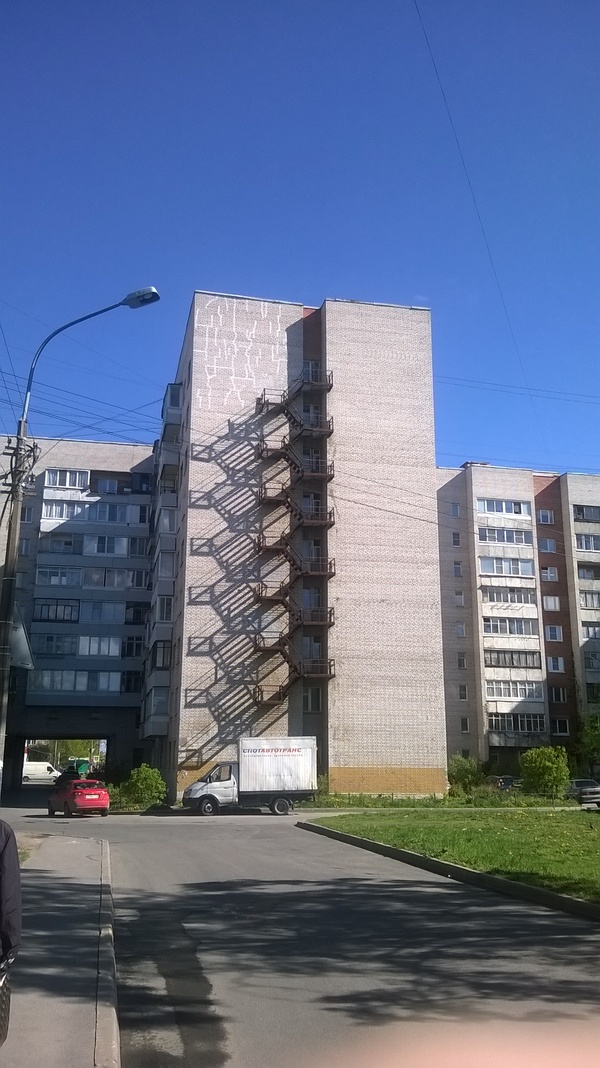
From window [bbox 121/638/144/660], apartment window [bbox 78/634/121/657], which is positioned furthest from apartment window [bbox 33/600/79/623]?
window [bbox 121/638/144/660]

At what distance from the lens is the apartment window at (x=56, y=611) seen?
6022 cm

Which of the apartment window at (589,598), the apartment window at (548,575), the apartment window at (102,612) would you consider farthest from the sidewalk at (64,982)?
the apartment window at (589,598)

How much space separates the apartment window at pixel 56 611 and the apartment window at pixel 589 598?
3554 cm

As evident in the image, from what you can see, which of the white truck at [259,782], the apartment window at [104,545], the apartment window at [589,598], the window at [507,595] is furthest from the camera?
the apartment window at [589,598]

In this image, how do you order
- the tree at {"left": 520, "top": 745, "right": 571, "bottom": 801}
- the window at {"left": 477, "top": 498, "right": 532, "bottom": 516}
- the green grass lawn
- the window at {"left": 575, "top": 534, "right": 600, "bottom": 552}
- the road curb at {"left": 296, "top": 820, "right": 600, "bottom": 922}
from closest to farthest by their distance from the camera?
the road curb at {"left": 296, "top": 820, "right": 600, "bottom": 922}, the green grass lawn, the tree at {"left": 520, "top": 745, "right": 571, "bottom": 801}, the window at {"left": 477, "top": 498, "right": 532, "bottom": 516}, the window at {"left": 575, "top": 534, "right": 600, "bottom": 552}

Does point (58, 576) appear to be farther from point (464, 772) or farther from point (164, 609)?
point (464, 772)

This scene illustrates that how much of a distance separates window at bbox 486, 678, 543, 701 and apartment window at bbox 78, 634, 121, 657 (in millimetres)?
25287

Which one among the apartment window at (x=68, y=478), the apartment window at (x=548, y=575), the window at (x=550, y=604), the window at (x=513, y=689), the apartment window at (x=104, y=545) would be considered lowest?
the window at (x=513, y=689)

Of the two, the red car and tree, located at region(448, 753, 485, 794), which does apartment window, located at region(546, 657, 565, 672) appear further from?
the red car

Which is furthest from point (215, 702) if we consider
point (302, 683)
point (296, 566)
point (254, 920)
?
point (254, 920)

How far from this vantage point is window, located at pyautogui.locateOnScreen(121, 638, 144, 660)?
2366 inches

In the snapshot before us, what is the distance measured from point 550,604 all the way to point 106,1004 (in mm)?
60991

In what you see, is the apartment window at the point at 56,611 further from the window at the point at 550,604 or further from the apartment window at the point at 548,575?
the apartment window at the point at 548,575

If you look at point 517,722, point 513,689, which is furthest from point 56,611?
point 517,722
